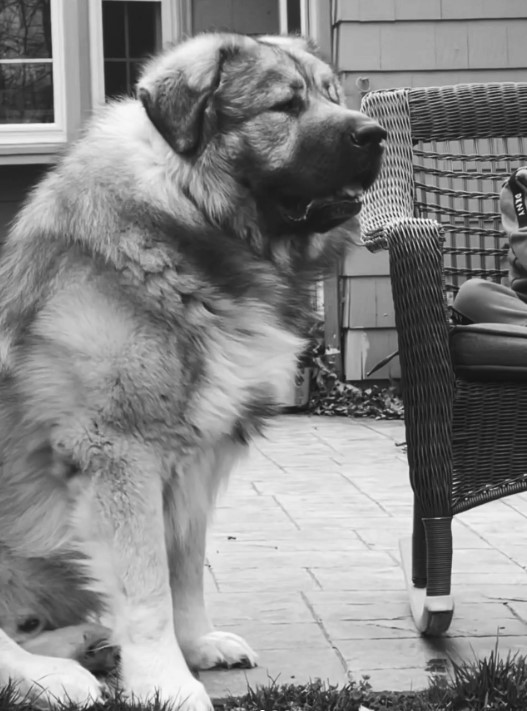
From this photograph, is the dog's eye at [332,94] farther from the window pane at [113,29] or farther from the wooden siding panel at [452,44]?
the window pane at [113,29]

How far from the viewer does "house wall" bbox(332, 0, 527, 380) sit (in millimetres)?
7410

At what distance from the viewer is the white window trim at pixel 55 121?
7.58 meters

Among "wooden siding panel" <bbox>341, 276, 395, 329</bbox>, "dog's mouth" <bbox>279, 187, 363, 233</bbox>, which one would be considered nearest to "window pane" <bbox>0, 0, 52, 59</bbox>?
"wooden siding panel" <bbox>341, 276, 395, 329</bbox>

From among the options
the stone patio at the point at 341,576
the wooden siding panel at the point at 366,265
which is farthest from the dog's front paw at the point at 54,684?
the wooden siding panel at the point at 366,265

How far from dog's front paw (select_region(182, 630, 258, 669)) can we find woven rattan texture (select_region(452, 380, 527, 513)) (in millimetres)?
651

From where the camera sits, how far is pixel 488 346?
281cm

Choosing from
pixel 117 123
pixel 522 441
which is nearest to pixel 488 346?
pixel 522 441

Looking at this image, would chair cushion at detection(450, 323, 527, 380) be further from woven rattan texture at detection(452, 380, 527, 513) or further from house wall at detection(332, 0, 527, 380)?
house wall at detection(332, 0, 527, 380)

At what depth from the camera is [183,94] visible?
2.65 m

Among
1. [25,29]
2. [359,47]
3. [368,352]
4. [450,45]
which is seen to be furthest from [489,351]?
[25,29]

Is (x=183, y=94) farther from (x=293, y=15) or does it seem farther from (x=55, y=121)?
(x=293, y=15)

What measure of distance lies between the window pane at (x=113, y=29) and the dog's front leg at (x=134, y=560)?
20.3ft

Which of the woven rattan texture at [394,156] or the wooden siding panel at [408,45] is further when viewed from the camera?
the wooden siding panel at [408,45]

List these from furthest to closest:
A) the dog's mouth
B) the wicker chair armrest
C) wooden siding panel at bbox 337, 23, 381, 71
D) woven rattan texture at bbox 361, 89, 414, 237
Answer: wooden siding panel at bbox 337, 23, 381, 71, woven rattan texture at bbox 361, 89, 414, 237, the wicker chair armrest, the dog's mouth
